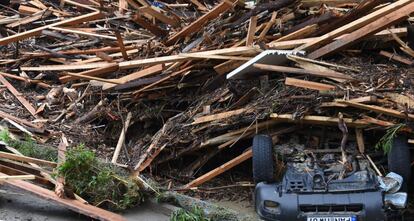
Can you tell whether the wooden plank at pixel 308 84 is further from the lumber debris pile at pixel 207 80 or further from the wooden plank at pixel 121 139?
the wooden plank at pixel 121 139

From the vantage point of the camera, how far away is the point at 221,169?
230 inches

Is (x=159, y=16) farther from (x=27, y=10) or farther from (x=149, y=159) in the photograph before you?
(x=27, y=10)

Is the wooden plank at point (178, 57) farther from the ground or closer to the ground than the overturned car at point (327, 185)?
farther from the ground

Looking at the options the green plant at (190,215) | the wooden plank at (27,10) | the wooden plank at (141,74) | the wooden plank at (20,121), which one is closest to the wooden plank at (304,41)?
the wooden plank at (141,74)

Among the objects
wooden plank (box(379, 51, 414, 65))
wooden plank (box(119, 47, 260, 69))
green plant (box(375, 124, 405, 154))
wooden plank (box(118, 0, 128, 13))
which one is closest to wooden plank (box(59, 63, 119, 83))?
wooden plank (box(119, 47, 260, 69))

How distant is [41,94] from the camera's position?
7.61 metres

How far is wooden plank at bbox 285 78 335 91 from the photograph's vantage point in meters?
5.53

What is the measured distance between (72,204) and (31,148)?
1232 mm

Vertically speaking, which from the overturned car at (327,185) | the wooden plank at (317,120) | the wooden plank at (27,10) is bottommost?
the overturned car at (327,185)

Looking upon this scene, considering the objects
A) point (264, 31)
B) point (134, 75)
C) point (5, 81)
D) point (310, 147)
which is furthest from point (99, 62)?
point (310, 147)

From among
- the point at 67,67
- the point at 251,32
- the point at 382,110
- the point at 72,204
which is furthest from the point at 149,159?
the point at 382,110

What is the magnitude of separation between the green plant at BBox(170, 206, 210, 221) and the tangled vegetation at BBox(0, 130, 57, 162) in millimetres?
1501

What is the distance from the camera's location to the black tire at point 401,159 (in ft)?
16.7

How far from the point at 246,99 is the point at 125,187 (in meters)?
1.45
